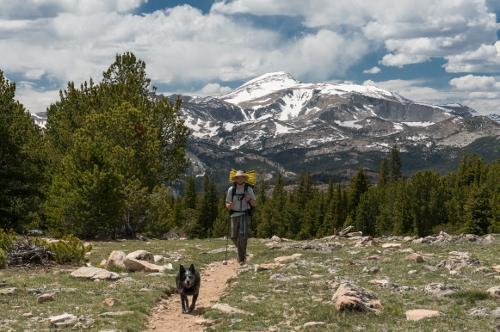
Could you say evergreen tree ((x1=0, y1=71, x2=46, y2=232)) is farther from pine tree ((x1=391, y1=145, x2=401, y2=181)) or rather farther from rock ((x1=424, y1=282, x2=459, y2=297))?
pine tree ((x1=391, y1=145, x2=401, y2=181))

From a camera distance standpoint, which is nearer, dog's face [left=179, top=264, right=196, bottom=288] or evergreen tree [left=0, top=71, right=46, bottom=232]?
dog's face [left=179, top=264, right=196, bottom=288]

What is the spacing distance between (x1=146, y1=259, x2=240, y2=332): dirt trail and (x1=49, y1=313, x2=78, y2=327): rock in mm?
1754

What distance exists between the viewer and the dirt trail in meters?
12.5

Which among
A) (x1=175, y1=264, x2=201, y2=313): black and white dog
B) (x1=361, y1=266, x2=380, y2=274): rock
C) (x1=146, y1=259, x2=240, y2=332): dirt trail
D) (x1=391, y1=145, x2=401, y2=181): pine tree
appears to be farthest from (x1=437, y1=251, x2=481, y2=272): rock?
(x1=391, y1=145, x2=401, y2=181): pine tree

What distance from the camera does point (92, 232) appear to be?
3628 centimetres

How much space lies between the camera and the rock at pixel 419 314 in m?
11.3

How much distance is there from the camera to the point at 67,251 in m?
20.8

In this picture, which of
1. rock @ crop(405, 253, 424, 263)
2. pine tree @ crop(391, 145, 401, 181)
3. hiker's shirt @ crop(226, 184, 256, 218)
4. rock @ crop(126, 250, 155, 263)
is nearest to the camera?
rock @ crop(405, 253, 424, 263)

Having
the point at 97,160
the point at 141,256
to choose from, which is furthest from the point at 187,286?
the point at 97,160

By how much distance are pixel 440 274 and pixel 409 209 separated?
4355 inches

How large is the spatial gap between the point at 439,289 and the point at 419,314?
317 centimetres

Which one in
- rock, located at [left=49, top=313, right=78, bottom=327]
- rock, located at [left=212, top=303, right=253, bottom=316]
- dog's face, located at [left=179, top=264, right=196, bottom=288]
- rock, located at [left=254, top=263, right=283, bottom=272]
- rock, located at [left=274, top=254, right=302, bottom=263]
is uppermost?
dog's face, located at [left=179, top=264, right=196, bottom=288]

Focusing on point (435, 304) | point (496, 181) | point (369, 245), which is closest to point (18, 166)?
point (369, 245)

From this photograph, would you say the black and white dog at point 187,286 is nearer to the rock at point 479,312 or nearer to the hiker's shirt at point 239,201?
the rock at point 479,312
